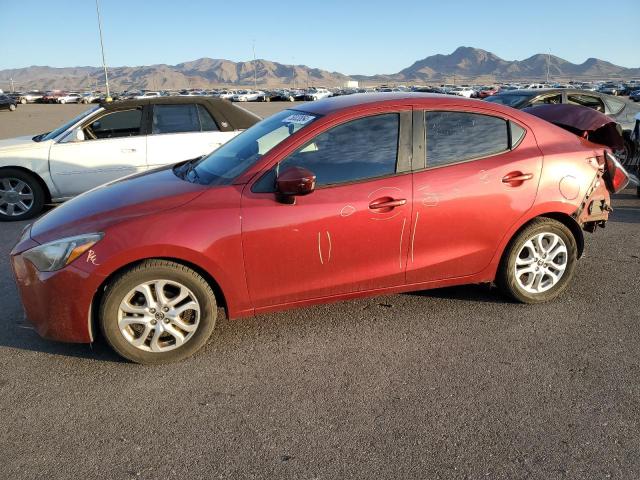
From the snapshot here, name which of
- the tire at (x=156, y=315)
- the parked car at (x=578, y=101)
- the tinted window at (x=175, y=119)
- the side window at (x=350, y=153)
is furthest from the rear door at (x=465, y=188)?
the parked car at (x=578, y=101)

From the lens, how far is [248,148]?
3875 millimetres

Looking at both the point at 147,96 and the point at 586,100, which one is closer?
the point at 586,100

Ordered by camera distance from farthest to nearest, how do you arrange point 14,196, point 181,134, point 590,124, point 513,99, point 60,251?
point 513,99 < point 181,134 < point 14,196 < point 590,124 < point 60,251

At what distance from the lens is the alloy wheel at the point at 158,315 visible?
3.28 metres

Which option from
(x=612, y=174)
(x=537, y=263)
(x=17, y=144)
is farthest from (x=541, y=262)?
(x=17, y=144)

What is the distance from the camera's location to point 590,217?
14.1 ft

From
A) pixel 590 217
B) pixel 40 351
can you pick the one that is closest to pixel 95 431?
pixel 40 351

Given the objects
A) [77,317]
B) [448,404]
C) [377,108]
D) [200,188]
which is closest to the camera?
[448,404]

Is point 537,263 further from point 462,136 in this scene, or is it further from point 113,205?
point 113,205

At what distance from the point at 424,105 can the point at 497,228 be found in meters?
1.06

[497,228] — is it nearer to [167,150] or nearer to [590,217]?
[590,217]

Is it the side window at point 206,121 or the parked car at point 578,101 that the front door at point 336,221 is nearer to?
the side window at point 206,121

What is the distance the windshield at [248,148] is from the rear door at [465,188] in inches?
36.1

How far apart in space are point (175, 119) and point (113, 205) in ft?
14.1
